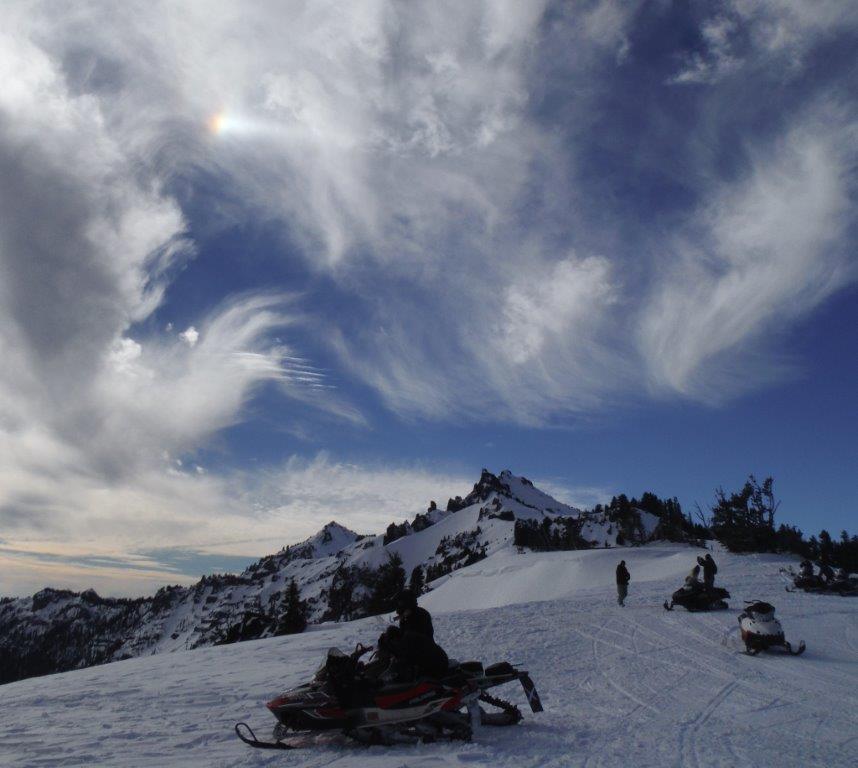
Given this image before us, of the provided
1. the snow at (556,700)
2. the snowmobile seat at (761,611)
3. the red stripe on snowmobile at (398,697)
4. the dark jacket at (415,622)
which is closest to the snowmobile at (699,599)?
the snow at (556,700)

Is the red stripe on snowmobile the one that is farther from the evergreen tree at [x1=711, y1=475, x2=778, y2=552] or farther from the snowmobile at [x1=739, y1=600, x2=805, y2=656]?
the evergreen tree at [x1=711, y1=475, x2=778, y2=552]

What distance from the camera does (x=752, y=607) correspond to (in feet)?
42.3

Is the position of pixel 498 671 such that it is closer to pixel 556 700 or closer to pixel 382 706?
pixel 382 706

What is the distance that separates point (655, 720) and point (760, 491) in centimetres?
5595

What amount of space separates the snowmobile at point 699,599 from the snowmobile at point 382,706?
14.7 metres

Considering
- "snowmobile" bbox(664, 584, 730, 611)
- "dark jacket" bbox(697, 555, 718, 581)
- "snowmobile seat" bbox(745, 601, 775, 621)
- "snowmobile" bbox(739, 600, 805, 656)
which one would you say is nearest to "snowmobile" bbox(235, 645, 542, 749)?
"snowmobile" bbox(739, 600, 805, 656)

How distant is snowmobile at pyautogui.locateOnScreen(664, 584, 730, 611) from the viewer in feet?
62.7

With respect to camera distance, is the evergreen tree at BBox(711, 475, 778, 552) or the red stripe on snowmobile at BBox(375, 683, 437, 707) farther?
the evergreen tree at BBox(711, 475, 778, 552)

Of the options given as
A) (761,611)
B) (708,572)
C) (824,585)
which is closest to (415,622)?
(761,611)

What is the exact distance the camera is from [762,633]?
40.6 ft

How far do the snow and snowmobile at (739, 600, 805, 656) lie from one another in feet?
0.87

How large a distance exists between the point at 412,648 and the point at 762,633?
921 cm

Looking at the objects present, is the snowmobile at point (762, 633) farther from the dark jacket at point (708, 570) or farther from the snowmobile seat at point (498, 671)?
the dark jacket at point (708, 570)

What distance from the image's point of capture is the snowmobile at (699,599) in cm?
1911
